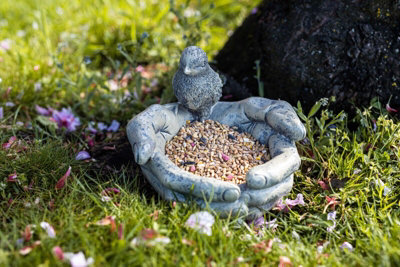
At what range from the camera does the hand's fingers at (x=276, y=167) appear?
2.12 meters

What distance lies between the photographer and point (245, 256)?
2086 millimetres

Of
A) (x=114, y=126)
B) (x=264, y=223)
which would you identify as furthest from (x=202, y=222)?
(x=114, y=126)

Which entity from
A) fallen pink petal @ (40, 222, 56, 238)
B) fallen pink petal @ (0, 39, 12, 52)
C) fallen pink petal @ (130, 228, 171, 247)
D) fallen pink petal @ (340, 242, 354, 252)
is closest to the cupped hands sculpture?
fallen pink petal @ (130, 228, 171, 247)

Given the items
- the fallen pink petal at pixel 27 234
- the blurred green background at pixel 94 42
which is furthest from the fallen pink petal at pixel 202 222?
the blurred green background at pixel 94 42

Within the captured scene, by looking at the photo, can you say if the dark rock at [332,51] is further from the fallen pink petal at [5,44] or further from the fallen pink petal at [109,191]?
the fallen pink petal at [5,44]

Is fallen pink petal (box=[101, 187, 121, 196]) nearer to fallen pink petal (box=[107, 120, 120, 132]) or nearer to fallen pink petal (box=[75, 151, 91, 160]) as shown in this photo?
fallen pink petal (box=[75, 151, 91, 160])

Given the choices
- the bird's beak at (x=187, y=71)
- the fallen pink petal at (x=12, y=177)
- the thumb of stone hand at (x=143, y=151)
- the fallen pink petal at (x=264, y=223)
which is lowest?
the fallen pink petal at (x=264, y=223)

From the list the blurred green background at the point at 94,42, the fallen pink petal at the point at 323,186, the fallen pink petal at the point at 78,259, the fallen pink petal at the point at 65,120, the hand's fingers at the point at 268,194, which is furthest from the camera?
the blurred green background at the point at 94,42

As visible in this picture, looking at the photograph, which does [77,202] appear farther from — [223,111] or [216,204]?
[223,111]

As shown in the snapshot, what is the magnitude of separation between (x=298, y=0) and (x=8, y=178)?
224cm

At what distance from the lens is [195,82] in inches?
96.1

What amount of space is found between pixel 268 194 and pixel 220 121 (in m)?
0.62

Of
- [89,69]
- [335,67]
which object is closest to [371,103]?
[335,67]

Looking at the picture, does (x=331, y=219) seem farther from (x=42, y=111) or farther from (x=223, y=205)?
(x=42, y=111)
